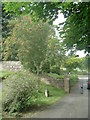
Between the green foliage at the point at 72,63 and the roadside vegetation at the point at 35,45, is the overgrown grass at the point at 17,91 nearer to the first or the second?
the roadside vegetation at the point at 35,45

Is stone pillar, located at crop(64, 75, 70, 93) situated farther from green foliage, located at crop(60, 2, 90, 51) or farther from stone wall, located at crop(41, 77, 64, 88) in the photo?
green foliage, located at crop(60, 2, 90, 51)

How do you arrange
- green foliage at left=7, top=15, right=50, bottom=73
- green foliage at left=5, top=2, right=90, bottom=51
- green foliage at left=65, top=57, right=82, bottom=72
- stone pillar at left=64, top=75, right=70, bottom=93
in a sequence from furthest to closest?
1. green foliage at left=65, top=57, right=82, bottom=72
2. stone pillar at left=64, top=75, right=70, bottom=93
3. green foliage at left=7, top=15, right=50, bottom=73
4. green foliage at left=5, top=2, right=90, bottom=51

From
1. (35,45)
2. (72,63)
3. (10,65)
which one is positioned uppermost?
(35,45)

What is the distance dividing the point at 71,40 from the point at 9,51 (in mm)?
8130

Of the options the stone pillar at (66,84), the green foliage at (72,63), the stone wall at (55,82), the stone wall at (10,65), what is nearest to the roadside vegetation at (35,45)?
the stone wall at (55,82)

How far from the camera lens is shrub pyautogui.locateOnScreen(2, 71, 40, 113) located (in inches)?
245

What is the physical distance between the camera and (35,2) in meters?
3.66

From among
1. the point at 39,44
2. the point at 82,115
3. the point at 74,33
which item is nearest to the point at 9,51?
the point at 39,44

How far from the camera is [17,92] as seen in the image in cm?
625

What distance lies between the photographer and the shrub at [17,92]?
20.4 feet

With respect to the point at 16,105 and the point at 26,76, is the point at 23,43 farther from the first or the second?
the point at 16,105

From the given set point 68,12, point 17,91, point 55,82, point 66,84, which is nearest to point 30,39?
point 55,82

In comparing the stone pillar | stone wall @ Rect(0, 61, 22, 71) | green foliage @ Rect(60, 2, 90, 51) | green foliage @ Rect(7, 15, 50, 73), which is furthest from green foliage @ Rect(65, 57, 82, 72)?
green foliage @ Rect(60, 2, 90, 51)

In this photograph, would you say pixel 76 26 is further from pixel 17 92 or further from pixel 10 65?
pixel 10 65
